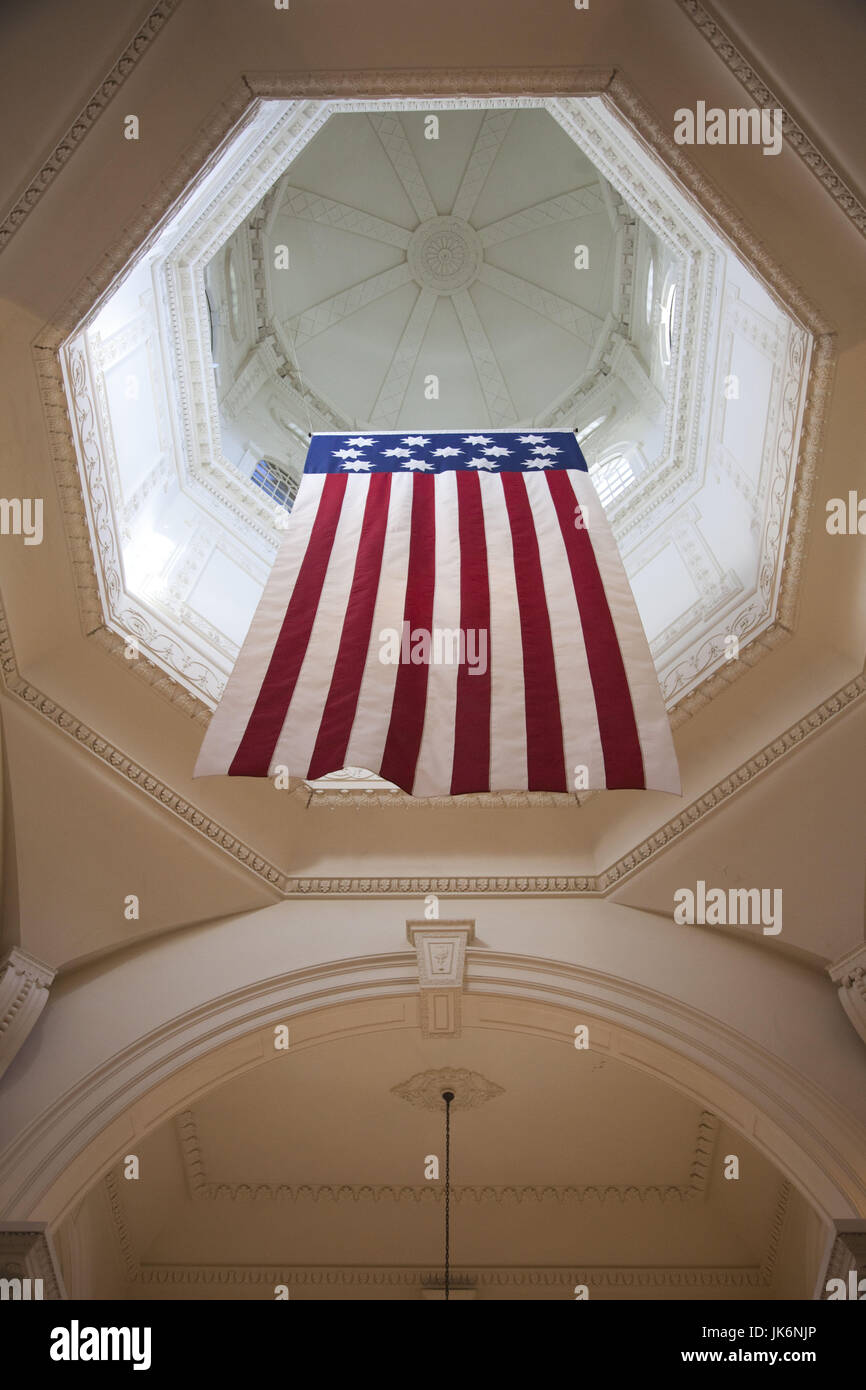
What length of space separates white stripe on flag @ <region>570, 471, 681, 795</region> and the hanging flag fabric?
0.01 meters

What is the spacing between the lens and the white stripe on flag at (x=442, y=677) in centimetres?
573

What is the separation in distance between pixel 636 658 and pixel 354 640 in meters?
1.66

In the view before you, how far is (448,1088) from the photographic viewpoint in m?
11.1

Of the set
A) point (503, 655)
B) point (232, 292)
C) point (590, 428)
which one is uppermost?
point (232, 292)

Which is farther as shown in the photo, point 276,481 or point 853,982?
point 276,481

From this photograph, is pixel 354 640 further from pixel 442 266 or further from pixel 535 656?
pixel 442 266

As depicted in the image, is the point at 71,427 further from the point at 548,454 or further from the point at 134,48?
the point at 548,454

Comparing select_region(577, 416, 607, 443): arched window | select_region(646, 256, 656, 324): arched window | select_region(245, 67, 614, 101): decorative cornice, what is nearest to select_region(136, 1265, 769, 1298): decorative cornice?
select_region(577, 416, 607, 443): arched window

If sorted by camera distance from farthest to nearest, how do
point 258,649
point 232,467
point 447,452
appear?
point 232,467 → point 447,452 → point 258,649

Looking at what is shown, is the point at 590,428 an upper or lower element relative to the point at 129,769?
upper

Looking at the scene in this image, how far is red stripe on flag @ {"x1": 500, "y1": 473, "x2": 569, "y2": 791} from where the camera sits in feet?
18.8

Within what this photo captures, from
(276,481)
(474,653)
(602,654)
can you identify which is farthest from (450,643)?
(276,481)

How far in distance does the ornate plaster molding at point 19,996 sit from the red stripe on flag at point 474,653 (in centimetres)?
426

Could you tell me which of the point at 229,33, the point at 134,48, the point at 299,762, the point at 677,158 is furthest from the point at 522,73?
the point at 299,762
